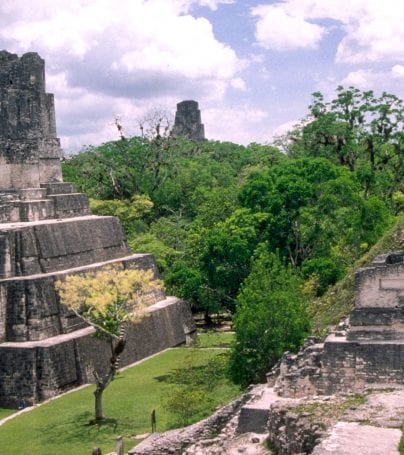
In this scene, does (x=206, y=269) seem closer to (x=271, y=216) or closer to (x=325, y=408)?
(x=271, y=216)

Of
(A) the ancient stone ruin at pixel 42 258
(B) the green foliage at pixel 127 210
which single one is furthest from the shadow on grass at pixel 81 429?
(B) the green foliage at pixel 127 210

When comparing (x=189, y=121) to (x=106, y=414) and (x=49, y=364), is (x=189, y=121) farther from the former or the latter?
(x=106, y=414)

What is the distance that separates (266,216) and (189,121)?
4734 centimetres

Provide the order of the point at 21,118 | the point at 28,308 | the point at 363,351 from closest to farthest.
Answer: the point at 363,351, the point at 28,308, the point at 21,118

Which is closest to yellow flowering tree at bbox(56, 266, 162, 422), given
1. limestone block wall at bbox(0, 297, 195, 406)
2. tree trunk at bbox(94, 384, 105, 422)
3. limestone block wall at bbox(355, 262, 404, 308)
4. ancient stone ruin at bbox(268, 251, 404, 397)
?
tree trunk at bbox(94, 384, 105, 422)

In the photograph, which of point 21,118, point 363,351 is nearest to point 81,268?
point 21,118

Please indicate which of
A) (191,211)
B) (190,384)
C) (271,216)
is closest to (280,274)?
(190,384)

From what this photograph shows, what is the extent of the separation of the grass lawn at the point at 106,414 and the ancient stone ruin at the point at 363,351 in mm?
3481

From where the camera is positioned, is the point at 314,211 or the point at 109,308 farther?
the point at 314,211

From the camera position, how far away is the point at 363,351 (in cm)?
1417

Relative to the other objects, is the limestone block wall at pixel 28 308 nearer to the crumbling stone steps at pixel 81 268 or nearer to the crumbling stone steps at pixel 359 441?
the crumbling stone steps at pixel 81 268

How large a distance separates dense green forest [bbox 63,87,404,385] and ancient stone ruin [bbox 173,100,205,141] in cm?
2677

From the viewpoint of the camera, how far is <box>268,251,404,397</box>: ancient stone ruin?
46.1ft

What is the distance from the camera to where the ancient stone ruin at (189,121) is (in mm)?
74812
